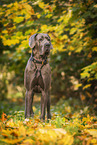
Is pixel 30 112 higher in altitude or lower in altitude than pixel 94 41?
lower

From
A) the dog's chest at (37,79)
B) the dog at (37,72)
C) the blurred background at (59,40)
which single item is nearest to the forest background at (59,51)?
the blurred background at (59,40)

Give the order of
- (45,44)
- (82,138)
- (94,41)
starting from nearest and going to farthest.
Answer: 1. (82,138)
2. (45,44)
3. (94,41)

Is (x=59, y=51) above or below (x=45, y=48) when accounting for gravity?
above

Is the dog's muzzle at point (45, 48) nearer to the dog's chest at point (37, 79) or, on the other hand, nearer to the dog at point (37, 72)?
the dog at point (37, 72)

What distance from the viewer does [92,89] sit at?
8375 mm

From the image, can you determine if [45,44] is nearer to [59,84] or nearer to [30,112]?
[30,112]

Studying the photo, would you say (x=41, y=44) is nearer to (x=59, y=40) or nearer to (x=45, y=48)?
(x=45, y=48)

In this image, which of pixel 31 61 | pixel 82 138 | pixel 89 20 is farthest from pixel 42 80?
pixel 89 20

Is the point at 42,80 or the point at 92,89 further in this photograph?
the point at 92,89

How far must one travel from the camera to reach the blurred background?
220 inches

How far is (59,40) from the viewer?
7246 millimetres

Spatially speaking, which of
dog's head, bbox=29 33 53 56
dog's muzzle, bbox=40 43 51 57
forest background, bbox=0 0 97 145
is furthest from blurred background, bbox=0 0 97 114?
dog's muzzle, bbox=40 43 51 57

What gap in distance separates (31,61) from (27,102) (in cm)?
102

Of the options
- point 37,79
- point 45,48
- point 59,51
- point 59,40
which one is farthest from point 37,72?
point 59,51
